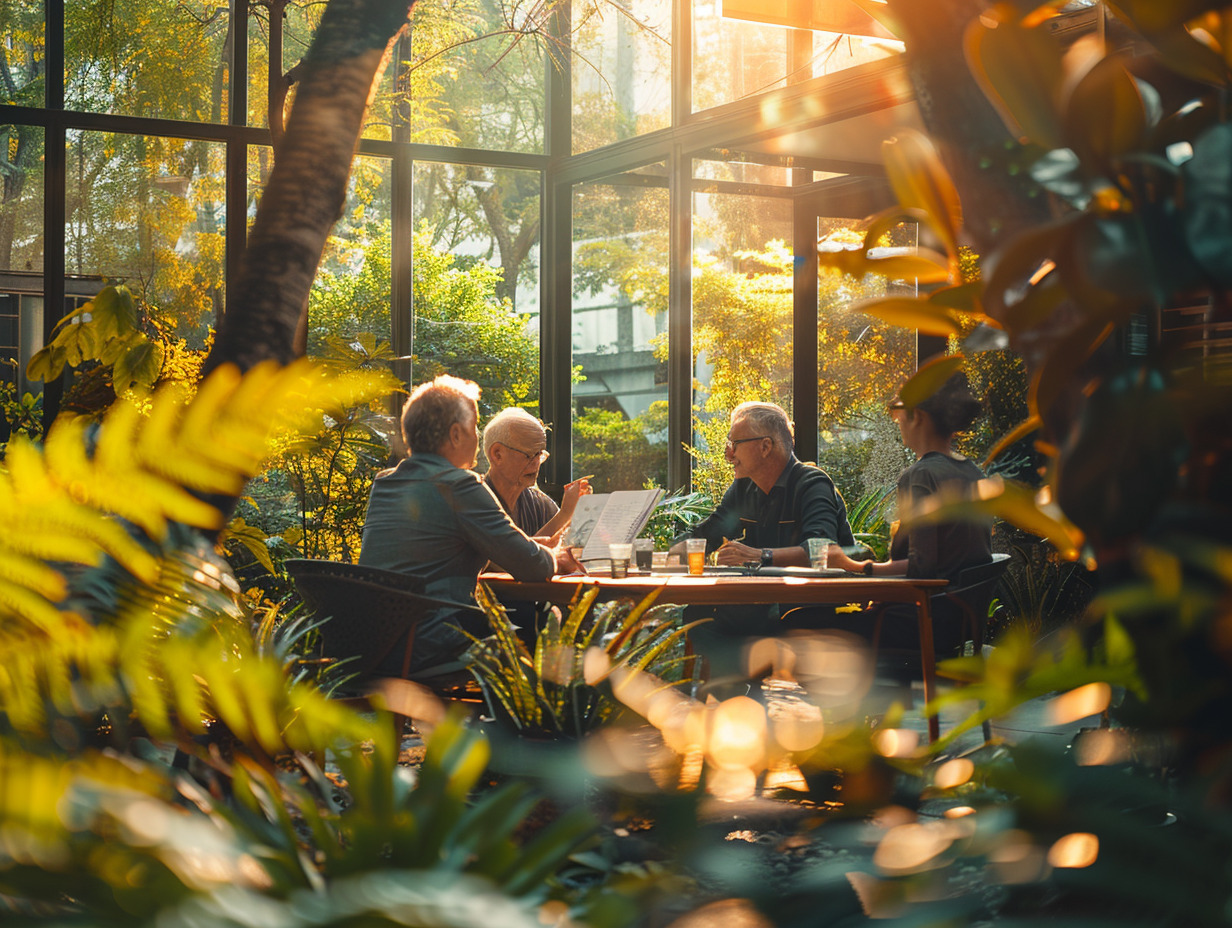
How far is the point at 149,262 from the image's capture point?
8383mm

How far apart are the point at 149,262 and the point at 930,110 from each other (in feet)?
26.8

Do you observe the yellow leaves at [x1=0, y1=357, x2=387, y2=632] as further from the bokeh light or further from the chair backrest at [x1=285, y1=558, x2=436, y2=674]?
the chair backrest at [x1=285, y1=558, x2=436, y2=674]

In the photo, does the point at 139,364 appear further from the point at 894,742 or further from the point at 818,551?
the point at 894,742

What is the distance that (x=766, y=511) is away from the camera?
4.93 m

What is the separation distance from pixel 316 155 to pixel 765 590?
7.44 feet

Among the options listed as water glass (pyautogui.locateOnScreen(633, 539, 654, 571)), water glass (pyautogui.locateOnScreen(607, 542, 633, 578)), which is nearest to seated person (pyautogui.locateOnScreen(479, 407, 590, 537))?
water glass (pyautogui.locateOnScreen(633, 539, 654, 571))

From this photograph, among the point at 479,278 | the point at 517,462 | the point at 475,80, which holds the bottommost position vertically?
the point at 517,462

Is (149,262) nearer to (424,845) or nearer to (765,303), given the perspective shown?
(765,303)

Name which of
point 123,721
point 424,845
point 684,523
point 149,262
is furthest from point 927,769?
point 149,262

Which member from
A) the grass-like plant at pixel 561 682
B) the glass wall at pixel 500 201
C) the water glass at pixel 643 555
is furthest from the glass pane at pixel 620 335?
the grass-like plant at pixel 561 682

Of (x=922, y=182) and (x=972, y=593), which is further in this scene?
(x=972, y=593)

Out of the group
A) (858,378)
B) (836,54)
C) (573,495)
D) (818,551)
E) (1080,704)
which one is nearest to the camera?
(1080,704)

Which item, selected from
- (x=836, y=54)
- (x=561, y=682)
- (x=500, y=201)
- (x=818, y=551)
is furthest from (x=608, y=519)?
(x=500, y=201)

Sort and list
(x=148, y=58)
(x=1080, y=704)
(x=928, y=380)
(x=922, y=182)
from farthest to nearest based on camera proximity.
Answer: (x=148, y=58) < (x=928, y=380) < (x=922, y=182) < (x=1080, y=704)
